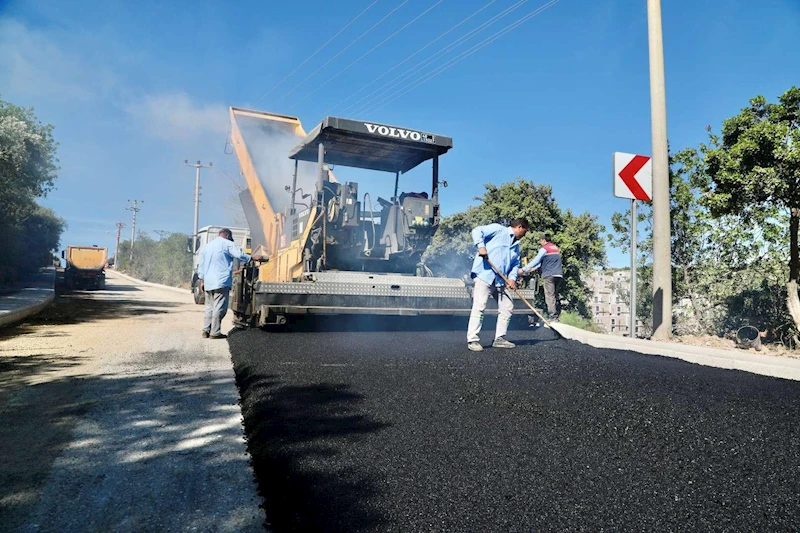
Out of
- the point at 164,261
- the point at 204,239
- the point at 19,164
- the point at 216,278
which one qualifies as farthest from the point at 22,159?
the point at 164,261

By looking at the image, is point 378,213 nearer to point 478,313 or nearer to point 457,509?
point 478,313

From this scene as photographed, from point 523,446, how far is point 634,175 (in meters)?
5.00

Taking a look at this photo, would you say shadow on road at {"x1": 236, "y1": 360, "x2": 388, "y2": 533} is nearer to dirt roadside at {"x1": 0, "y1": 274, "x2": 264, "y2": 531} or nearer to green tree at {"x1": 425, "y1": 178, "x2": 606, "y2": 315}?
dirt roadside at {"x1": 0, "y1": 274, "x2": 264, "y2": 531}

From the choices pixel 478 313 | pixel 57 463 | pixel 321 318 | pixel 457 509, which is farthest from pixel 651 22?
pixel 57 463

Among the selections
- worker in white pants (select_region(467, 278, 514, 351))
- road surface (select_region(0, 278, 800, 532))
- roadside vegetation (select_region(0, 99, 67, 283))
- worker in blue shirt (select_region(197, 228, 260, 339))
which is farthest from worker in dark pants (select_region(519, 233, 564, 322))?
roadside vegetation (select_region(0, 99, 67, 283))

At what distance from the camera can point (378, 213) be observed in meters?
8.05

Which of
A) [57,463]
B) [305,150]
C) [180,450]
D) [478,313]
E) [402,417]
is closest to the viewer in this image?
[57,463]

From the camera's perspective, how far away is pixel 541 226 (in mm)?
13273

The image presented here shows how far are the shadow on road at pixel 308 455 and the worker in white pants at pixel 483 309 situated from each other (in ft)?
6.88

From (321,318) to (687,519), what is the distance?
5.70 meters

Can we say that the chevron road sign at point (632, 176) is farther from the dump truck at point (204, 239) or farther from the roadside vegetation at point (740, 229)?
the dump truck at point (204, 239)

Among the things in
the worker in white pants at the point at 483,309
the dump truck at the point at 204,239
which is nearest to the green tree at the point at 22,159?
the dump truck at the point at 204,239

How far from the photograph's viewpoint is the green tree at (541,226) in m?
12.9

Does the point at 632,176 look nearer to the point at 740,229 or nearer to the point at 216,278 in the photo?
the point at 740,229
